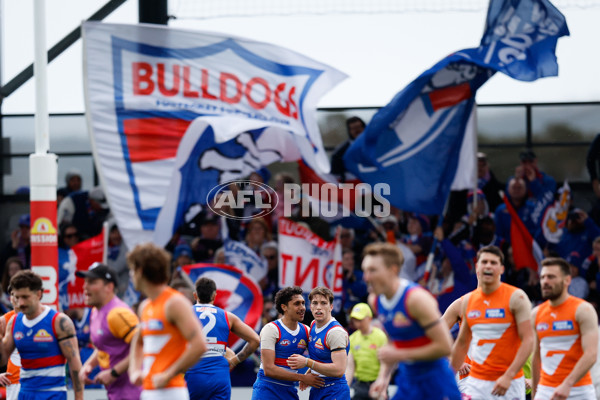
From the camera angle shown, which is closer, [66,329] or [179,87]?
[66,329]

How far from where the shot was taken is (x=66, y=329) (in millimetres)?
9250

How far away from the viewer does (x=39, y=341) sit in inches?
366

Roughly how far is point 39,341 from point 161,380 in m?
3.27

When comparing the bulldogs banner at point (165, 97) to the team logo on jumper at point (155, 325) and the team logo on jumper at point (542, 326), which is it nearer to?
the team logo on jumper at point (542, 326)

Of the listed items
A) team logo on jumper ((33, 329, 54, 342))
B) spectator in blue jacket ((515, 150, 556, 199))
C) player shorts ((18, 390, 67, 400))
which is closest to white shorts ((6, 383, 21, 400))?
player shorts ((18, 390, 67, 400))

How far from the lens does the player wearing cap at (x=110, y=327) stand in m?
7.94

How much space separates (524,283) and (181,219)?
17.5ft

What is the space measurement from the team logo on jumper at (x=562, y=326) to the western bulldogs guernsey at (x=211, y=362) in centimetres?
342

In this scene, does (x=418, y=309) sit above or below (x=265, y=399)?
above

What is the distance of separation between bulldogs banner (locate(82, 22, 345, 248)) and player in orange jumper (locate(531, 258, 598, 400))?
239 inches

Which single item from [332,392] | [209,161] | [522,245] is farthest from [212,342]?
[522,245]

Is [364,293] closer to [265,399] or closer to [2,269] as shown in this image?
[265,399]

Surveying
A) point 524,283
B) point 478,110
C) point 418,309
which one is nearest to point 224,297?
point 524,283

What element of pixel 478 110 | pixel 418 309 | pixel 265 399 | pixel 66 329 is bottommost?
pixel 265 399
